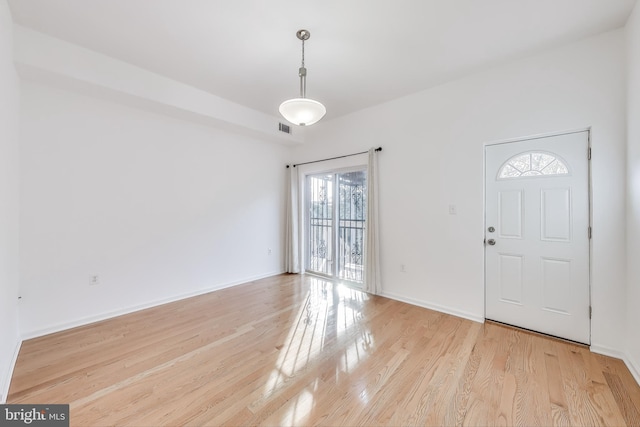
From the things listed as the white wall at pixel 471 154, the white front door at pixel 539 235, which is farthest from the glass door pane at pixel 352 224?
the white front door at pixel 539 235

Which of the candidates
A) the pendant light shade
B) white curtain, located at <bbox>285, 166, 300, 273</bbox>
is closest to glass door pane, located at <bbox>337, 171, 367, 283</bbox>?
white curtain, located at <bbox>285, 166, 300, 273</bbox>

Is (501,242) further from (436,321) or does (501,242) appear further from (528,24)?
(528,24)

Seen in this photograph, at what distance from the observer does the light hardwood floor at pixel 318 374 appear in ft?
5.49

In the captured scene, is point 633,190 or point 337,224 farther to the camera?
point 337,224

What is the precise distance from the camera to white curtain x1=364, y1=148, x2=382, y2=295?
153 inches

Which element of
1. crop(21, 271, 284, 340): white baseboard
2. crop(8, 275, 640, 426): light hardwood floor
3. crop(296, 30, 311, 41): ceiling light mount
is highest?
crop(296, 30, 311, 41): ceiling light mount

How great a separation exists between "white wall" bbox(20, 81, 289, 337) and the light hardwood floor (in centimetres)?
51

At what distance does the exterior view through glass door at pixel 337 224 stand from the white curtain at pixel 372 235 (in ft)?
0.90

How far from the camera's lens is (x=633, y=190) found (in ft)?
6.92

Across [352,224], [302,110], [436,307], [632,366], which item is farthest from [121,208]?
[632,366]

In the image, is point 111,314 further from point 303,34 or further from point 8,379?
point 303,34

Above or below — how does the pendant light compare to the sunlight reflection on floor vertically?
above

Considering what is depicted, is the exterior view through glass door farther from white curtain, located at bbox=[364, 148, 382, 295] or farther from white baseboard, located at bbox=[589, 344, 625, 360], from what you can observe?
white baseboard, located at bbox=[589, 344, 625, 360]

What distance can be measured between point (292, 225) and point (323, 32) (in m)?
3.36
